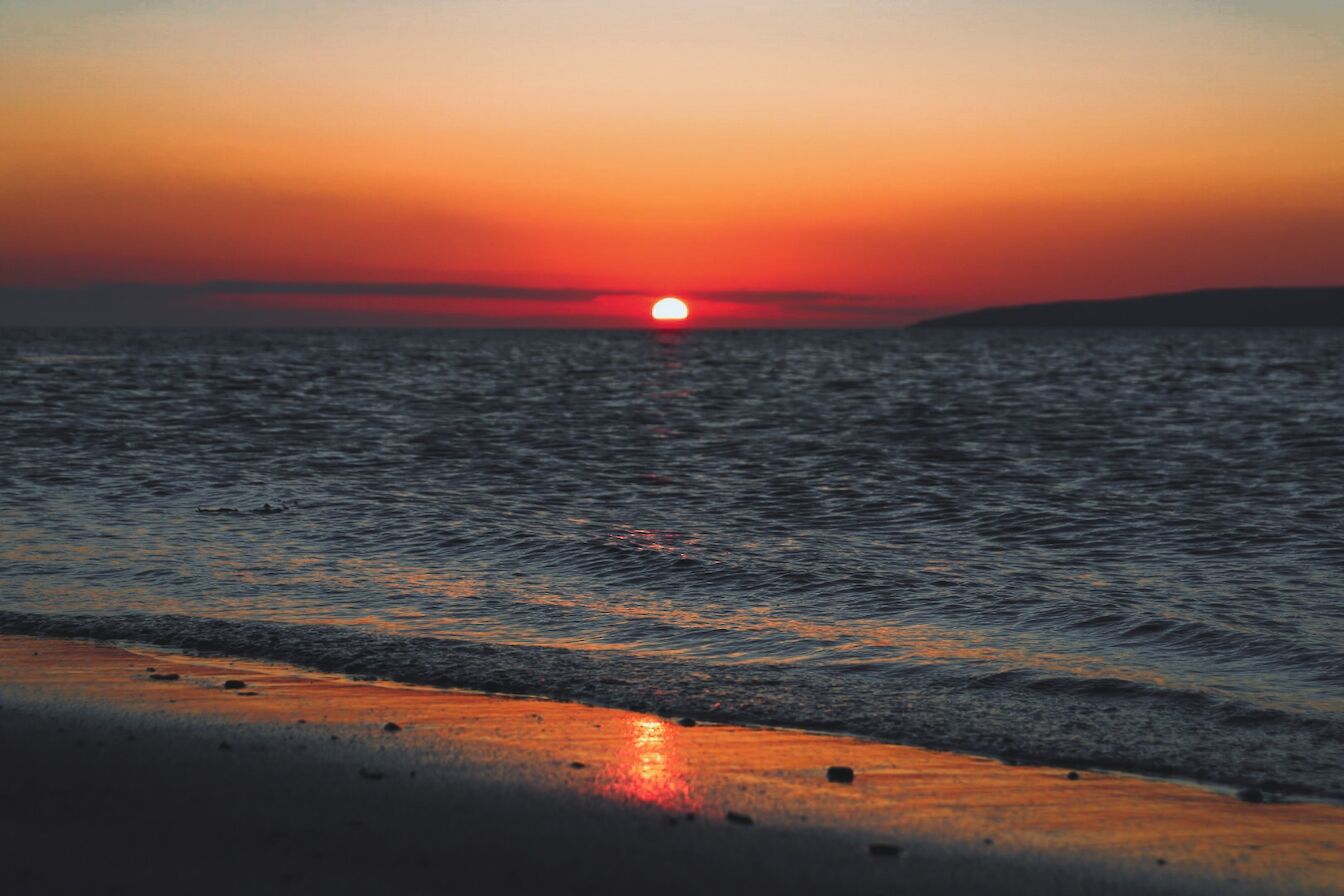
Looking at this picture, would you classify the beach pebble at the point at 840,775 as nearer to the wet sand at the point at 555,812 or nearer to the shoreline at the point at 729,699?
the wet sand at the point at 555,812

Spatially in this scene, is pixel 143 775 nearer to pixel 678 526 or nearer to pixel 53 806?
pixel 53 806

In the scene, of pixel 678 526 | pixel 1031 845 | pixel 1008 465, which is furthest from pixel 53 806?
pixel 1008 465

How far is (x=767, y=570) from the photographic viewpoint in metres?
12.0

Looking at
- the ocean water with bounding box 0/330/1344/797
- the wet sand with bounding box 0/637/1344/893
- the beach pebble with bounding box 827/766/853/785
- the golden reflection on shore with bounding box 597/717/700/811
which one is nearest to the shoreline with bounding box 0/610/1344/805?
the ocean water with bounding box 0/330/1344/797

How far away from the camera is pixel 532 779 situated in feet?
19.0

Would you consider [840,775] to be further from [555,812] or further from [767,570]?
[767,570]

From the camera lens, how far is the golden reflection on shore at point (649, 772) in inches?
220

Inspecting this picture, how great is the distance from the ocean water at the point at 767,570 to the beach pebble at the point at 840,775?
3.18 ft

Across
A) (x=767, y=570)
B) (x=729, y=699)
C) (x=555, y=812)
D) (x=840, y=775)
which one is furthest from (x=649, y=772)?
(x=767, y=570)

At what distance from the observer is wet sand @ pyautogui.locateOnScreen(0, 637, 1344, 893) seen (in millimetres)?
4738

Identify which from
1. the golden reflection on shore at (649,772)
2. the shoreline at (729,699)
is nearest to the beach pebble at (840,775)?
the golden reflection on shore at (649,772)

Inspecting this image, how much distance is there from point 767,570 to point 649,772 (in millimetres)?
6056

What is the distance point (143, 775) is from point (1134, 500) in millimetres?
14796

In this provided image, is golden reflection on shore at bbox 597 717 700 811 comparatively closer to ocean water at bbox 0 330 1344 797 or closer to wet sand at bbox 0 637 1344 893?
wet sand at bbox 0 637 1344 893
